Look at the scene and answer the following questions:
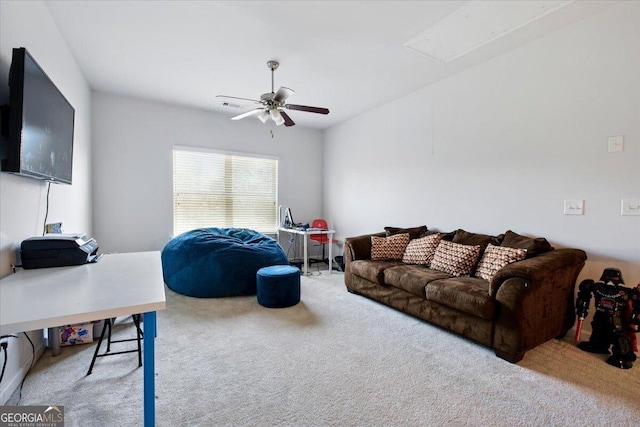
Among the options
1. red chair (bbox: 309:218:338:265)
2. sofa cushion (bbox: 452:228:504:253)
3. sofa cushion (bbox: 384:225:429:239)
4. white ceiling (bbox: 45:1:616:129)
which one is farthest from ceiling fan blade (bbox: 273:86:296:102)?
red chair (bbox: 309:218:338:265)

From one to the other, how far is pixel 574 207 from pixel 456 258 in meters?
1.06

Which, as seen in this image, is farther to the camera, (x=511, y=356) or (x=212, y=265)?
(x=212, y=265)

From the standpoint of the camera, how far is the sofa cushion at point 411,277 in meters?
2.77

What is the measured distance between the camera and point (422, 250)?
3414 millimetres

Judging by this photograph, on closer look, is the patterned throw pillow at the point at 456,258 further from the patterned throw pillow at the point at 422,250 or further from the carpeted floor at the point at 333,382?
the carpeted floor at the point at 333,382

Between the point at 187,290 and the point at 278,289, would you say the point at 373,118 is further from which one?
the point at 187,290

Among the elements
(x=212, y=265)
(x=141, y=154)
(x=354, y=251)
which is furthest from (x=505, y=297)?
(x=141, y=154)

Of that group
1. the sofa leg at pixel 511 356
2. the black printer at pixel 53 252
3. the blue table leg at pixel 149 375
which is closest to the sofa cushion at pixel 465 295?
the sofa leg at pixel 511 356

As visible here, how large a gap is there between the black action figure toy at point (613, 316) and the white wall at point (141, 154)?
15.7 feet

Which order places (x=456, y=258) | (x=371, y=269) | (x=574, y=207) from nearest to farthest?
1. (x=574, y=207)
2. (x=456, y=258)
3. (x=371, y=269)

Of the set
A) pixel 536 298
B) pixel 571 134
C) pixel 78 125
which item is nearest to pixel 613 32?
pixel 571 134

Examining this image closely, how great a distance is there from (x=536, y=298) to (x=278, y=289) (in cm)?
227

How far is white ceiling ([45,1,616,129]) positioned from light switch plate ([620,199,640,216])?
1545 millimetres

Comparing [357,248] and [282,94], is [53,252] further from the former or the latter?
[357,248]
